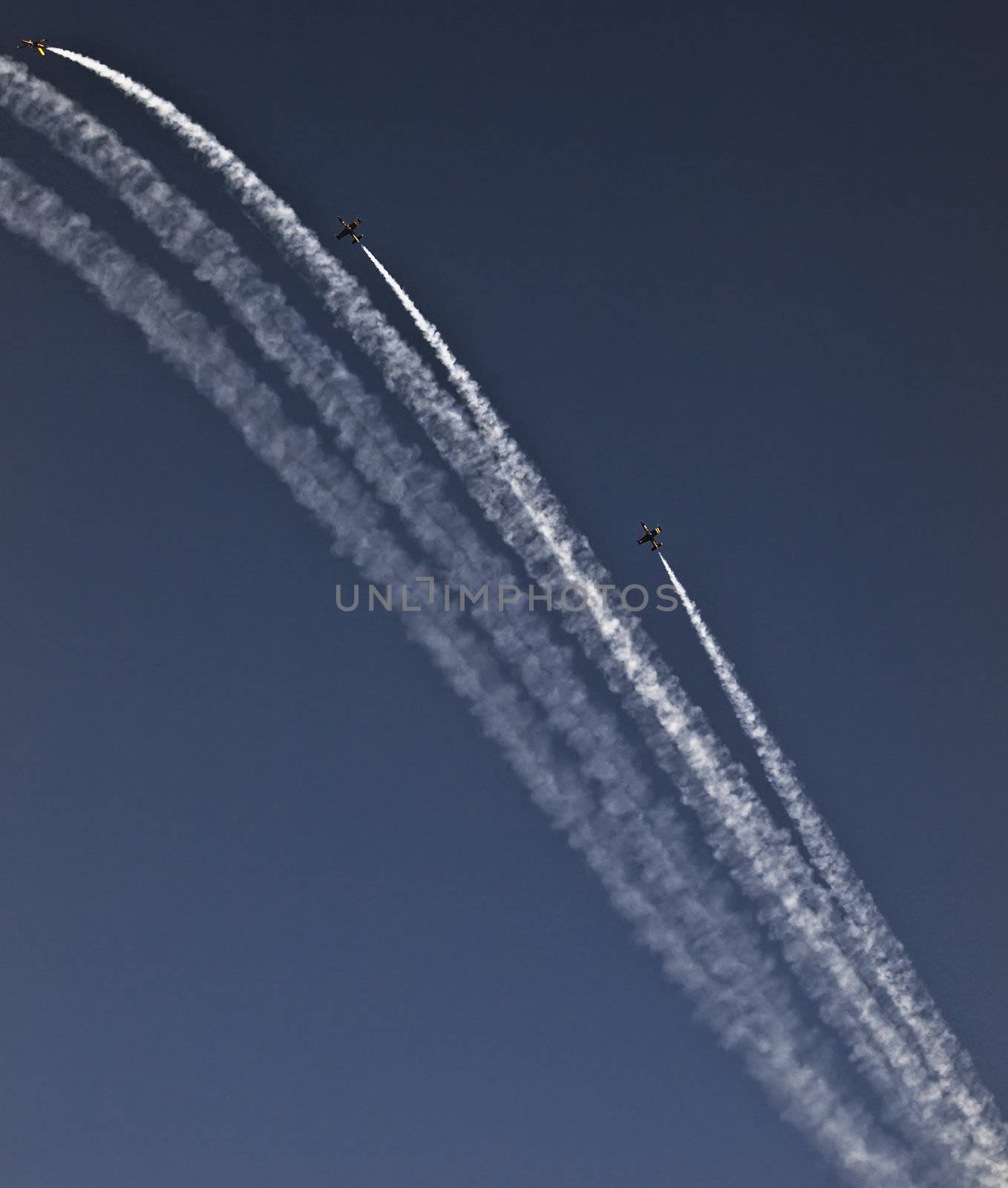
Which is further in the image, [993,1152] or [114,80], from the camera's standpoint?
[993,1152]

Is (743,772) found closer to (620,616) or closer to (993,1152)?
(620,616)

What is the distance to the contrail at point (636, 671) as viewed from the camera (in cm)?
8681

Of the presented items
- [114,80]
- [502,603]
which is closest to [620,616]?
[502,603]

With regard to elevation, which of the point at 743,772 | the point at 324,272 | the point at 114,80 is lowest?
the point at 743,772

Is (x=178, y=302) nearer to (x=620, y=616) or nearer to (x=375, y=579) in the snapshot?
(x=375, y=579)

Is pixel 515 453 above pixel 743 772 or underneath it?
above

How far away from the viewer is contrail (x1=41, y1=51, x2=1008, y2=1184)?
3418 inches

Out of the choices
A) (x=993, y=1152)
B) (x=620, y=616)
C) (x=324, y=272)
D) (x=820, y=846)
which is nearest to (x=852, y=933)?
(x=820, y=846)

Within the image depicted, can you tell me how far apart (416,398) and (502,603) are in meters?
9.57

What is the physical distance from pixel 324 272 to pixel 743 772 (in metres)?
28.5

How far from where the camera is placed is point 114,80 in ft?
283

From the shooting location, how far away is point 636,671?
294 ft

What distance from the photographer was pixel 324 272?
286 feet

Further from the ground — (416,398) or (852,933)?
(416,398)
